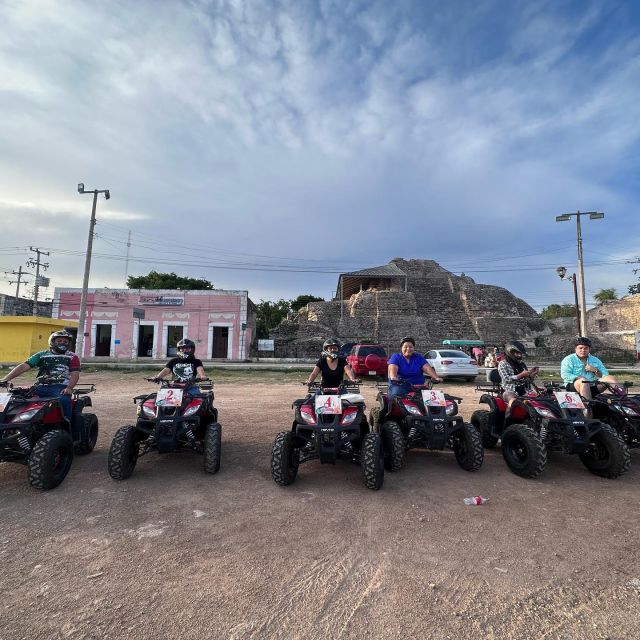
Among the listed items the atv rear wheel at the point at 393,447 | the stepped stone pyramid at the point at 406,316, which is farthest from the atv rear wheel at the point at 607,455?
the stepped stone pyramid at the point at 406,316

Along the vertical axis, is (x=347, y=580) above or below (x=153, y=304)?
below

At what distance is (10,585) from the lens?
7.70 feet

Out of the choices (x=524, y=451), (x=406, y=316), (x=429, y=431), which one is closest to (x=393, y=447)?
(x=429, y=431)

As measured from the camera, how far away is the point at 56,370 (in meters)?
4.71

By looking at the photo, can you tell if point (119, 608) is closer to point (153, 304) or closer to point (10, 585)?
point (10, 585)

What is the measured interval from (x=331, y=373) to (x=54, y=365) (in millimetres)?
3367

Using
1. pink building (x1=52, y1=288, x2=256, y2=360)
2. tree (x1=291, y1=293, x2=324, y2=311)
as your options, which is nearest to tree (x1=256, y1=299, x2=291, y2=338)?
tree (x1=291, y1=293, x2=324, y2=311)

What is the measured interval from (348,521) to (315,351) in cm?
2774

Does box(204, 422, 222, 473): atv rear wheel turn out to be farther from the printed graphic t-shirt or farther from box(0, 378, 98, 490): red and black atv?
the printed graphic t-shirt

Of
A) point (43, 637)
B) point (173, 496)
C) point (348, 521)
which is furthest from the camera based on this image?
point (173, 496)

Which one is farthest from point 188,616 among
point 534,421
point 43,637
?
point 534,421

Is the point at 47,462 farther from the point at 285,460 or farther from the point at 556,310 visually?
the point at 556,310

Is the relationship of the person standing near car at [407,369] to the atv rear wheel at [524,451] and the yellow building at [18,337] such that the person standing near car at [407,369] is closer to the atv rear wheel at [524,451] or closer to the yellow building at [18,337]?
the atv rear wheel at [524,451]

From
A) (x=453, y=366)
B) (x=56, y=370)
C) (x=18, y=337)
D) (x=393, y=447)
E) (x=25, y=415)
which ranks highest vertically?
(x=18, y=337)
